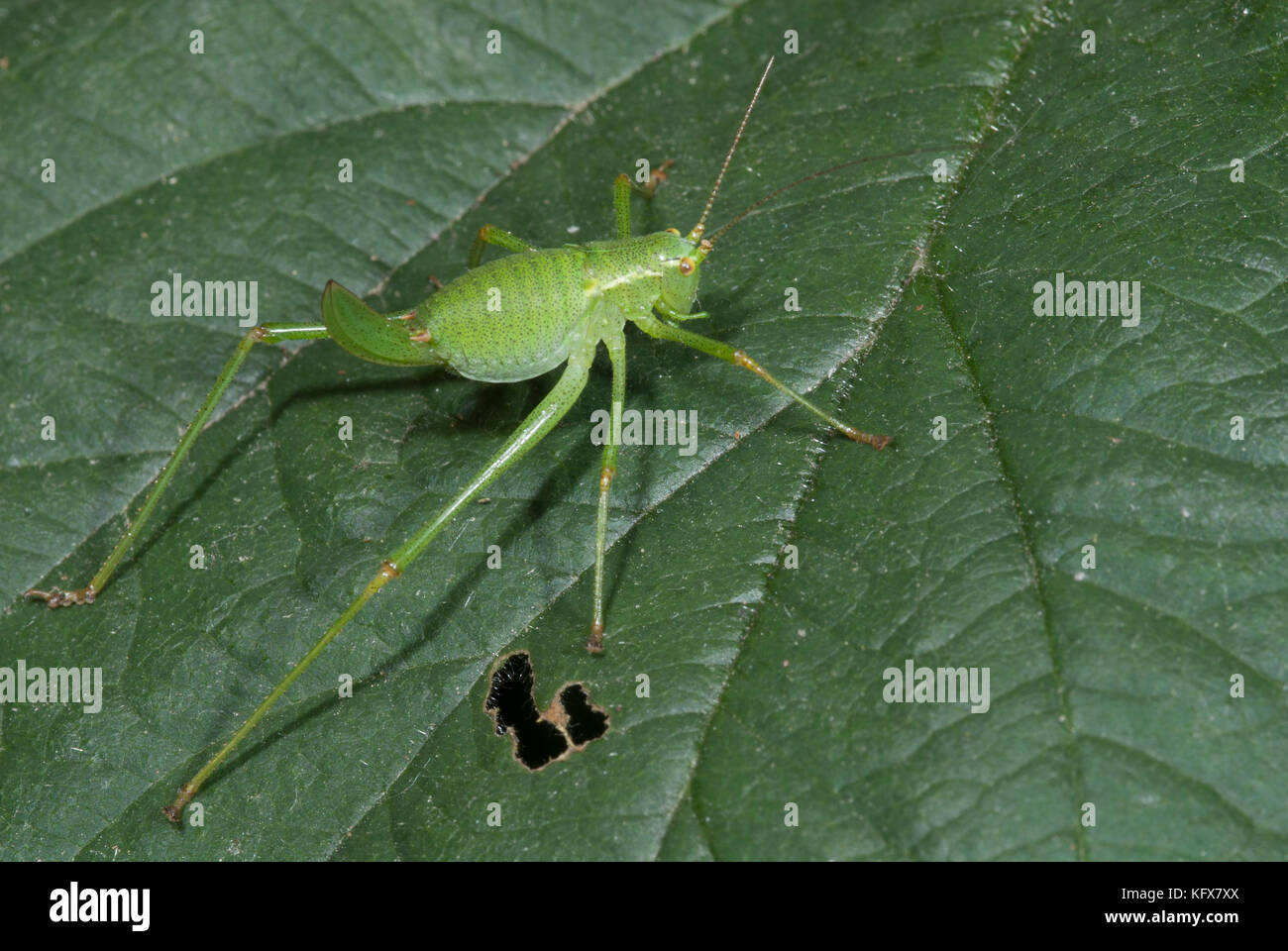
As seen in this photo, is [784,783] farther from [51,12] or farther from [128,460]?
[51,12]

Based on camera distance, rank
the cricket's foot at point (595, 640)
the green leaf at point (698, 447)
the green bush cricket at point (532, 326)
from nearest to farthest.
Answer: the green leaf at point (698, 447) → the cricket's foot at point (595, 640) → the green bush cricket at point (532, 326)

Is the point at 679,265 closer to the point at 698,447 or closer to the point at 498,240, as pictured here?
the point at 698,447

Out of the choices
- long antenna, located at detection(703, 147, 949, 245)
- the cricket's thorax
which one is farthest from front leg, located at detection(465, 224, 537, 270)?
long antenna, located at detection(703, 147, 949, 245)

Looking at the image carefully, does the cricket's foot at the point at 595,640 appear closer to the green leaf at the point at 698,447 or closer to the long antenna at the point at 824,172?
the green leaf at the point at 698,447

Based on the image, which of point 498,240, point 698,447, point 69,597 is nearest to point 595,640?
point 698,447

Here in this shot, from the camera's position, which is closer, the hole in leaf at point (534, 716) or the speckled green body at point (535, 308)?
the hole in leaf at point (534, 716)

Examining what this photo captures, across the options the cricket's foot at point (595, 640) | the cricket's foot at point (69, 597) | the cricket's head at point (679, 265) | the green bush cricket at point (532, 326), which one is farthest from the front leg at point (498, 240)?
the cricket's foot at point (69, 597)

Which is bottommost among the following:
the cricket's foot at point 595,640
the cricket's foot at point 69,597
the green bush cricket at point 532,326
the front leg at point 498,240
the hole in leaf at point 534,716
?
the hole in leaf at point 534,716
